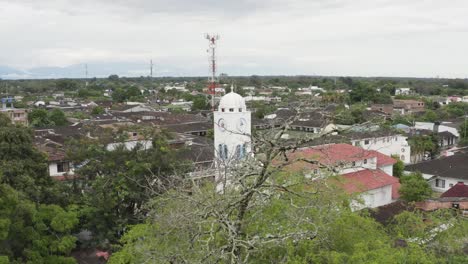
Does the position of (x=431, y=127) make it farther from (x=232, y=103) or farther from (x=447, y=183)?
(x=232, y=103)

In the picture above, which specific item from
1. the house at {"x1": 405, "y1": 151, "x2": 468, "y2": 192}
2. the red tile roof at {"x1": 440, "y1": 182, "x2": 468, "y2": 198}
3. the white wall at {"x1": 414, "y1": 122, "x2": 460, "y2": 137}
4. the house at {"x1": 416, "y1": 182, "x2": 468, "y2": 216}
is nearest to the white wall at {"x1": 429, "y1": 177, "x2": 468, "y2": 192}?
the house at {"x1": 405, "y1": 151, "x2": 468, "y2": 192}

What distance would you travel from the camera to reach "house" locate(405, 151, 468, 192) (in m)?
26.8

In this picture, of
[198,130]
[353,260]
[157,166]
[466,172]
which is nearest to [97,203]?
[157,166]

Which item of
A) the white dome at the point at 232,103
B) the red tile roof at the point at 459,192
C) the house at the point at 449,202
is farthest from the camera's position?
the red tile roof at the point at 459,192

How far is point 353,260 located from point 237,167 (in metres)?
3.89

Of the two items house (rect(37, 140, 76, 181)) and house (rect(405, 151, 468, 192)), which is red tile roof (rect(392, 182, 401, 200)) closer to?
house (rect(405, 151, 468, 192))

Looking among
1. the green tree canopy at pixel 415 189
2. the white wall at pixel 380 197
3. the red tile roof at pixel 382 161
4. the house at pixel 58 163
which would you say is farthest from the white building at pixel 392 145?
the house at pixel 58 163

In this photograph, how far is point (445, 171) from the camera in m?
27.7

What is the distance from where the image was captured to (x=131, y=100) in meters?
91.7

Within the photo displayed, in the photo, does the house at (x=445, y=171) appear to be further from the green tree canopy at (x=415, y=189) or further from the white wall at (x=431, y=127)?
the white wall at (x=431, y=127)

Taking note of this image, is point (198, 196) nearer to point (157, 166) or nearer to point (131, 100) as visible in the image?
point (157, 166)

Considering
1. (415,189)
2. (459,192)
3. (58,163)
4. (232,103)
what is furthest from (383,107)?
(232,103)

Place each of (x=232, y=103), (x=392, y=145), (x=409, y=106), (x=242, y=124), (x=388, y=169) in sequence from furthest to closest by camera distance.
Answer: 1. (x=409, y=106)
2. (x=392, y=145)
3. (x=388, y=169)
4. (x=242, y=124)
5. (x=232, y=103)

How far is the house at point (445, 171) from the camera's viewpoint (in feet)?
88.0
